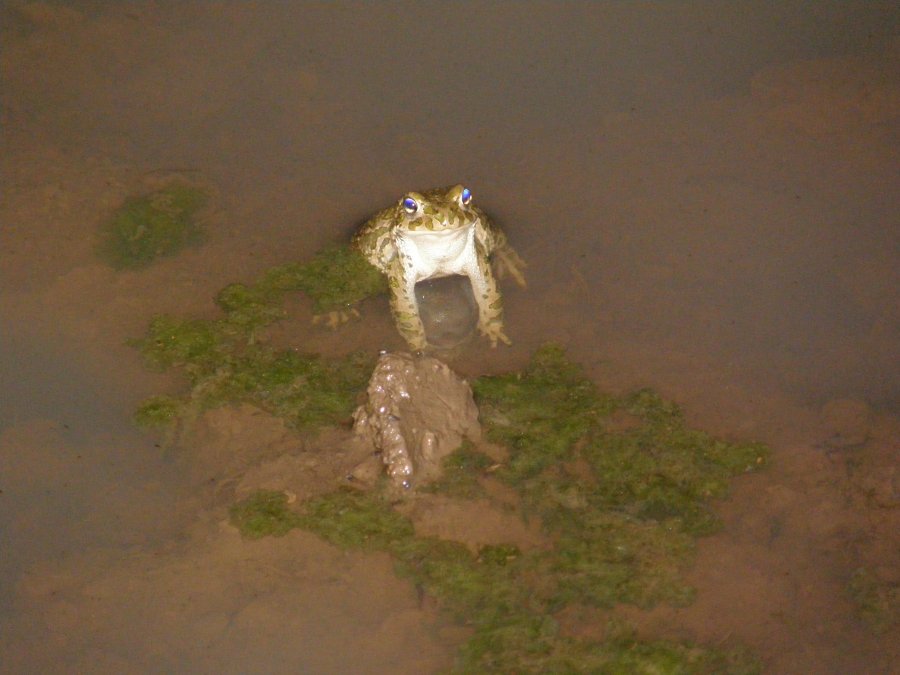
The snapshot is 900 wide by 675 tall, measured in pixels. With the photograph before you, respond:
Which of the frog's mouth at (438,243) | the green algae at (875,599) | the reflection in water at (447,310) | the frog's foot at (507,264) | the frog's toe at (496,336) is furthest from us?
the frog's foot at (507,264)

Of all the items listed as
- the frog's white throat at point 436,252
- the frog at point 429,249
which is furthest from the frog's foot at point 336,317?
the frog's white throat at point 436,252

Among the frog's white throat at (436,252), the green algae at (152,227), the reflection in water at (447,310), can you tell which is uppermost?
the green algae at (152,227)

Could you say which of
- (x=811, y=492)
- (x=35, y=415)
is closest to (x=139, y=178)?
(x=35, y=415)

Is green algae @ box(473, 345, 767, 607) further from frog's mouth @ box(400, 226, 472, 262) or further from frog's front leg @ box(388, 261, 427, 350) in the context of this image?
frog's mouth @ box(400, 226, 472, 262)

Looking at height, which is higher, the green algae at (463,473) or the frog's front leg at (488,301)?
the frog's front leg at (488,301)

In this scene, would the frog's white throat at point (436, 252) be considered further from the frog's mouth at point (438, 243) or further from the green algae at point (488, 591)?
the green algae at point (488, 591)
